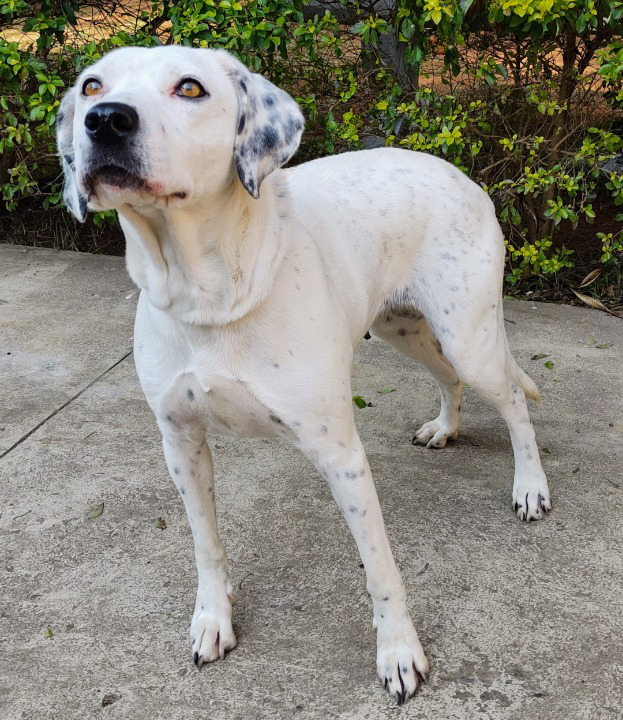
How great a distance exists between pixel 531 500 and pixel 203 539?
1247mm

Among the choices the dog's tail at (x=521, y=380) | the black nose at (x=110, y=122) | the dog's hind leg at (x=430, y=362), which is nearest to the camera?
the black nose at (x=110, y=122)

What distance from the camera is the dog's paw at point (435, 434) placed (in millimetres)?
3646

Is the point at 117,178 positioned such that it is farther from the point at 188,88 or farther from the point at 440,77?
the point at 440,77

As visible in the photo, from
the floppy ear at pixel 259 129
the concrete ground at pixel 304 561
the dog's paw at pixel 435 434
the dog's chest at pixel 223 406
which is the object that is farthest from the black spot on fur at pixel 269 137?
the dog's paw at pixel 435 434

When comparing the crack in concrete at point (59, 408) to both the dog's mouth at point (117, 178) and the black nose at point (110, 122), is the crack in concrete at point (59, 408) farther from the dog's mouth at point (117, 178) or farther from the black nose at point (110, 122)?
the black nose at point (110, 122)

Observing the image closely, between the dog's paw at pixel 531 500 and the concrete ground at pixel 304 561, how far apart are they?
0.05 m

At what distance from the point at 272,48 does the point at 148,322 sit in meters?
2.80

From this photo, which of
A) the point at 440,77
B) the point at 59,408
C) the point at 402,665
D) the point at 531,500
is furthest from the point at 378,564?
the point at 440,77

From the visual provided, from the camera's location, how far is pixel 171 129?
1952 mm

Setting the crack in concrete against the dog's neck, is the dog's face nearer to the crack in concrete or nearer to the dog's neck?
the dog's neck

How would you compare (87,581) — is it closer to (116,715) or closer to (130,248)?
(116,715)

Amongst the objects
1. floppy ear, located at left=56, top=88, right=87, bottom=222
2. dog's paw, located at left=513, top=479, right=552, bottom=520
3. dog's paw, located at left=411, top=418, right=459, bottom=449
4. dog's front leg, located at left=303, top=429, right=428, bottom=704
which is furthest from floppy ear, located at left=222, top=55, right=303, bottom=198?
dog's paw, located at left=411, top=418, right=459, bottom=449

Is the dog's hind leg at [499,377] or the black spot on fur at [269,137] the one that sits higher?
the black spot on fur at [269,137]

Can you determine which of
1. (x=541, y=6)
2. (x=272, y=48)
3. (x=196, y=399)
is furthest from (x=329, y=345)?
(x=272, y=48)
